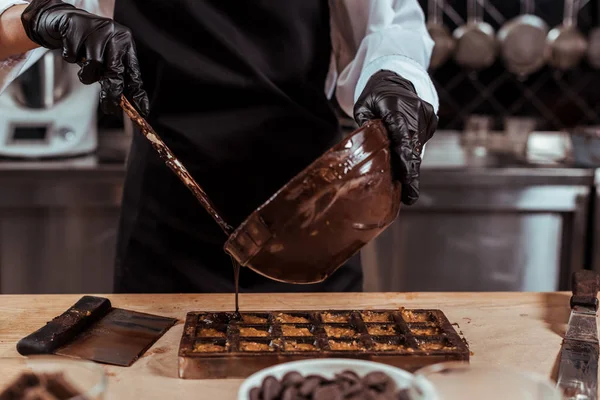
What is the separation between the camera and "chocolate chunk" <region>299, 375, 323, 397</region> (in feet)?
2.34

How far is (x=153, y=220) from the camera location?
146 cm

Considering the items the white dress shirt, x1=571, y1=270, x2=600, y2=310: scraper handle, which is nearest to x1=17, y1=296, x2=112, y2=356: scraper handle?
the white dress shirt

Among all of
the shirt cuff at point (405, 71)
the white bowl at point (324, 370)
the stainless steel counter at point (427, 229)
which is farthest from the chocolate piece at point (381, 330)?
the stainless steel counter at point (427, 229)

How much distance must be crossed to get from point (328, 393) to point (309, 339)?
247 millimetres

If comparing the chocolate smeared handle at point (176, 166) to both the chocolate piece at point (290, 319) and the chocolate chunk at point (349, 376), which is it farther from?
the chocolate chunk at point (349, 376)

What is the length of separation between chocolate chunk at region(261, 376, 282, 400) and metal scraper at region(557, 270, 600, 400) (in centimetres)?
34

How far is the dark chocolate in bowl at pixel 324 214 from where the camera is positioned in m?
0.83

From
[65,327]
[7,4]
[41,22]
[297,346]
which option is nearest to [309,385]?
[297,346]

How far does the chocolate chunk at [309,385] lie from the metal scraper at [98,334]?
299 millimetres

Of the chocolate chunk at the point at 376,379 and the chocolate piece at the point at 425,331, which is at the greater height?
the chocolate piece at the point at 425,331

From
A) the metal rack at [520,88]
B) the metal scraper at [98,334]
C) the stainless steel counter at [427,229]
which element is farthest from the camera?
the metal rack at [520,88]

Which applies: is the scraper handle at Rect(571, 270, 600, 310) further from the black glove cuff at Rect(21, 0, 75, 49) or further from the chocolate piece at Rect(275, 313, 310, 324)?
the black glove cuff at Rect(21, 0, 75, 49)

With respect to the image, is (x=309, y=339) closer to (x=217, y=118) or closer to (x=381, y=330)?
(x=381, y=330)

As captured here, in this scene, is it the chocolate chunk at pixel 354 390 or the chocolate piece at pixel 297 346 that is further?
the chocolate piece at pixel 297 346
